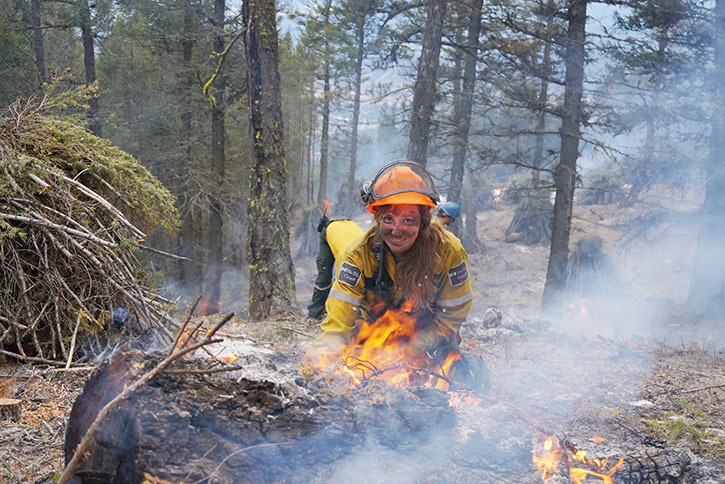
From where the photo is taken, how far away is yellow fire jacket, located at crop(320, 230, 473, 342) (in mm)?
3334

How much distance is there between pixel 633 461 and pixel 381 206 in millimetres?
1992

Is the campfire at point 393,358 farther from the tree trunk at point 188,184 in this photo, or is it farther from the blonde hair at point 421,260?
the tree trunk at point 188,184

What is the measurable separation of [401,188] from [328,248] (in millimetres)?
3109

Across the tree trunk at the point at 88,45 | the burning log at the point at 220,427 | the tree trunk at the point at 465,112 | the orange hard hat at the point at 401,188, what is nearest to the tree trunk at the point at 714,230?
the tree trunk at the point at 465,112

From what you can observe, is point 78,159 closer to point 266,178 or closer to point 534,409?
point 266,178

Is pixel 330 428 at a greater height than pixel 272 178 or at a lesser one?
lesser

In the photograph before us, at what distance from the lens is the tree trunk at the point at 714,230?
36.6 feet

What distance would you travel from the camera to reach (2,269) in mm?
3553

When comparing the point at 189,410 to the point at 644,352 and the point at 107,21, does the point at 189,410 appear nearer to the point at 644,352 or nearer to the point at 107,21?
the point at 644,352

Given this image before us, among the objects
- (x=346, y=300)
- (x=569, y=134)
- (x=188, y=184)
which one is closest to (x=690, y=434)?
(x=346, y=300)

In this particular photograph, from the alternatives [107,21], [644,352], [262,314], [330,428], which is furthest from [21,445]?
[107,21]

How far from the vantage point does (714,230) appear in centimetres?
1190

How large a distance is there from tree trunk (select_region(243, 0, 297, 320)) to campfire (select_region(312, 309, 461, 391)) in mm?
3904

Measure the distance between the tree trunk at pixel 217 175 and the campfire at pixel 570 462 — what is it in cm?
1237
